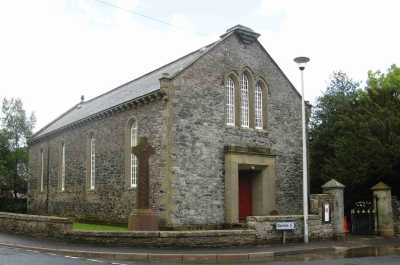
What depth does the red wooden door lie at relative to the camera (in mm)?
25172

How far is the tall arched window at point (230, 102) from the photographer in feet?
80.3

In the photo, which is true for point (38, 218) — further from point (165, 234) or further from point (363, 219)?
point (363, 219)

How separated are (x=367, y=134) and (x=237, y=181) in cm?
708

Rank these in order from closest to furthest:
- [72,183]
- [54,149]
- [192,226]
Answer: [192,226] → [72,183] → [54,149]

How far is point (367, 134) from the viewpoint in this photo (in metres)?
24.2

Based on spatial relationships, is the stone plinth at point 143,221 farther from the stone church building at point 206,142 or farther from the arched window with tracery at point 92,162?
the arched window with tracery at point 92,162

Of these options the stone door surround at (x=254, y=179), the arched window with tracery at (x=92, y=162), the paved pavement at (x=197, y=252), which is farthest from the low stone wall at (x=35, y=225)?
the stone door surround at (x=254, y=179)

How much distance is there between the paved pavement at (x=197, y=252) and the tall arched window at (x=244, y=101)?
8.76 meters

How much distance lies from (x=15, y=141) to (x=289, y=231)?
135 feet

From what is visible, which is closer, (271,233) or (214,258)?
(214,258)

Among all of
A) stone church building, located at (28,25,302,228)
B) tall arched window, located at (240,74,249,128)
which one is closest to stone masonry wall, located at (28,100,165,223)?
stone church building, located at (28,25,302,228)

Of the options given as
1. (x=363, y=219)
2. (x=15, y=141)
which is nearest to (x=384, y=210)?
(x=363, y=219)

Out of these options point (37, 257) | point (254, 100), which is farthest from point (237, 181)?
point (37, 257)

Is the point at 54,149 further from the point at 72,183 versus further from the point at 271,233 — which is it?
the point at 271,233
